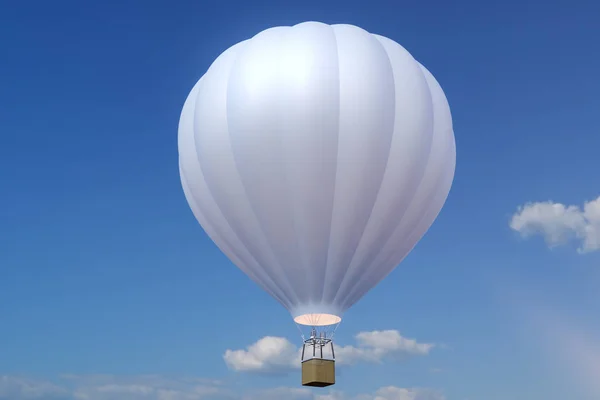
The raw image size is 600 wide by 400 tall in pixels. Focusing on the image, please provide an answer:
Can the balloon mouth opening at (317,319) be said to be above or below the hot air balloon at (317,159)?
below

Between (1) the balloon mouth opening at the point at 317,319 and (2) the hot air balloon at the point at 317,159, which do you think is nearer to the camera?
(2) the hot air balloon at the point at 317,159

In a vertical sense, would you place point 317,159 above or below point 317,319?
above

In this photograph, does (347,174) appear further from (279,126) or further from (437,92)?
(437,92)

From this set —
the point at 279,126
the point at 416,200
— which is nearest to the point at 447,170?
the point at 416,200

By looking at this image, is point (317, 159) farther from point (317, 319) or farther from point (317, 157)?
point (317, 319)

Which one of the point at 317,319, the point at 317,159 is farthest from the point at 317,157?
the point at 317,319

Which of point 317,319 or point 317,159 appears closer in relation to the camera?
point 317,159
